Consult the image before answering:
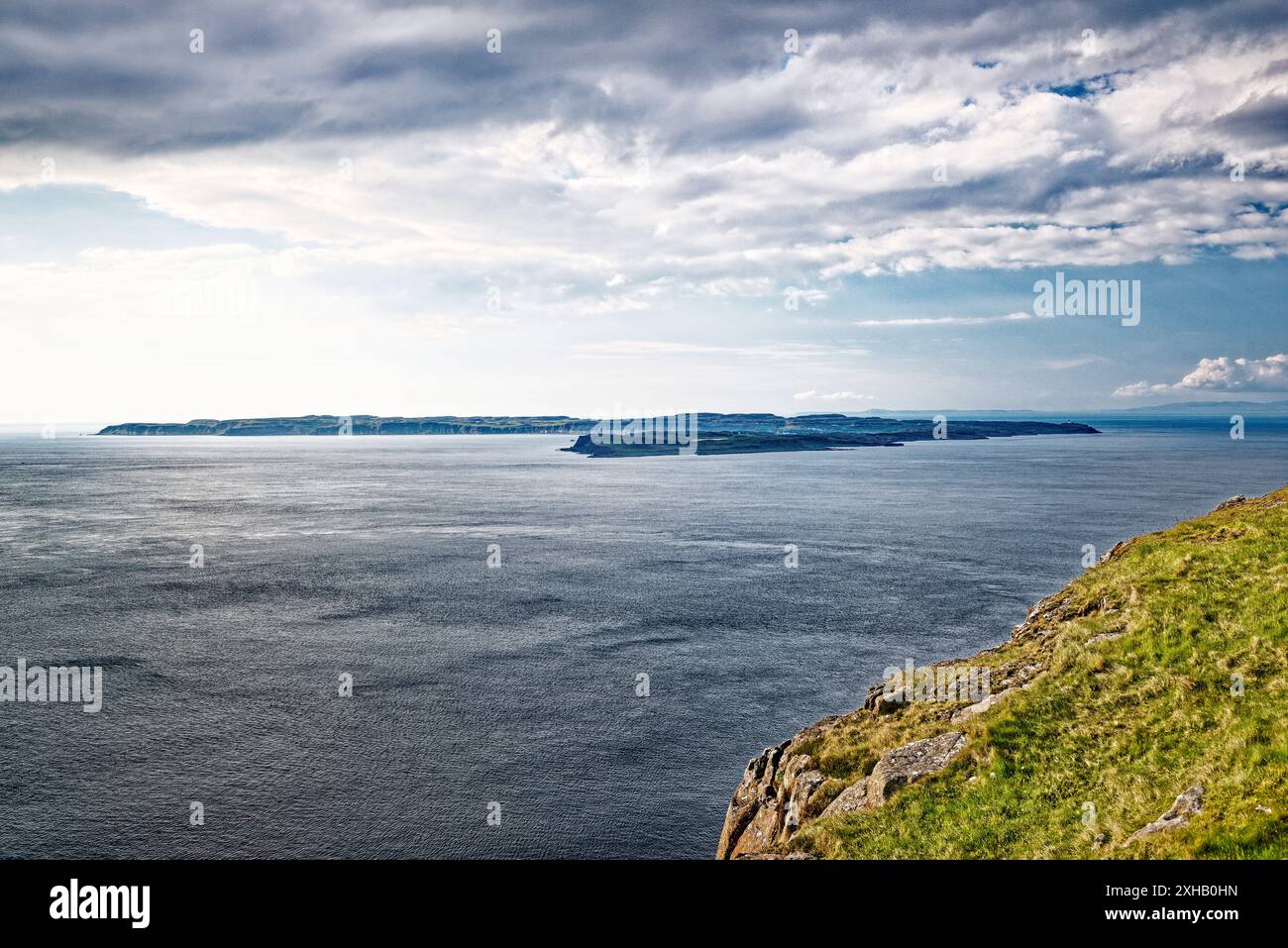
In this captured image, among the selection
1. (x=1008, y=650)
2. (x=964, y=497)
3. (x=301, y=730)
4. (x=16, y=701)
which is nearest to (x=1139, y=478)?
(x=964, y=497)

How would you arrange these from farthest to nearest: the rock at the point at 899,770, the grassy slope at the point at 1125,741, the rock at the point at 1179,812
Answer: the rock at the point at 899,770 → the grassy slope at the point at 1125,741 → the rock at the point at 1179,812

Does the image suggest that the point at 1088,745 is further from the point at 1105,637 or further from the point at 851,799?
the point at 1105,637

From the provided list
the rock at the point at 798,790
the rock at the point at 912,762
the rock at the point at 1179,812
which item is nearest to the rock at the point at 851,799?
the rock at the point at 912,762

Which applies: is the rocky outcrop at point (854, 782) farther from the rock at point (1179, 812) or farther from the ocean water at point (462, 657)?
the rock at point (1179, 812)

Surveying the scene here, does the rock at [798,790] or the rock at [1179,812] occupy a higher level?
the rock at [1179,812]

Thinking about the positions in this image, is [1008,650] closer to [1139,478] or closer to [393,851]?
[393,851]

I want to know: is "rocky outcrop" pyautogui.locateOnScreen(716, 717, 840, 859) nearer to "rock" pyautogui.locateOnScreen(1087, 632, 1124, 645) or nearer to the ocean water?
the ocean water
